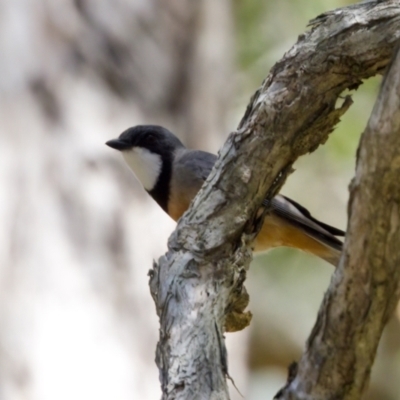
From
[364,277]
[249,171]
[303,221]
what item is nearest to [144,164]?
[303,221]

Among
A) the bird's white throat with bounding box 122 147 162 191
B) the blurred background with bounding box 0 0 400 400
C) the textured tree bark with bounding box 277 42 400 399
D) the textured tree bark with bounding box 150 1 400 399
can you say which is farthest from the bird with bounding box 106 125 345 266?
the textured tree bark with bounding box 277 42 400 399

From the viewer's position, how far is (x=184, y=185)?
3.80m

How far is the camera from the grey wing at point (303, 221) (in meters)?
3.60

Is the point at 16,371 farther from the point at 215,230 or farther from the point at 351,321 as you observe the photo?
the point at 351,321

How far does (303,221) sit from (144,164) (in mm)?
835

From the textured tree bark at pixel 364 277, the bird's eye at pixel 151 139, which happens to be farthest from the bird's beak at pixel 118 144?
the textured tree bark at pixel 364 277

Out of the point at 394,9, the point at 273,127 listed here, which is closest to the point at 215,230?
the point at 273,127

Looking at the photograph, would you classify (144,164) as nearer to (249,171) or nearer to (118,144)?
(118,144)

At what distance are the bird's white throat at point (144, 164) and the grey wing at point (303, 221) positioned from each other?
625mm

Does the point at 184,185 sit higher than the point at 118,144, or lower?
lower

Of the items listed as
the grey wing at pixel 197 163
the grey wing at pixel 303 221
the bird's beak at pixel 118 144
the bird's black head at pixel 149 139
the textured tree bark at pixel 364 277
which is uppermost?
the bird's black head at pixel 149 139

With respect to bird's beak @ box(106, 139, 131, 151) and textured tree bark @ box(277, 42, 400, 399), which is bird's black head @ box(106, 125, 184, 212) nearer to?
bird's beak @ box(106, 139, 131, 151)

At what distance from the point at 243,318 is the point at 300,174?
4.09 metres

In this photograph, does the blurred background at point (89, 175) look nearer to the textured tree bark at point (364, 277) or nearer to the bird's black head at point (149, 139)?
the bird's black head at point (149, 139)
